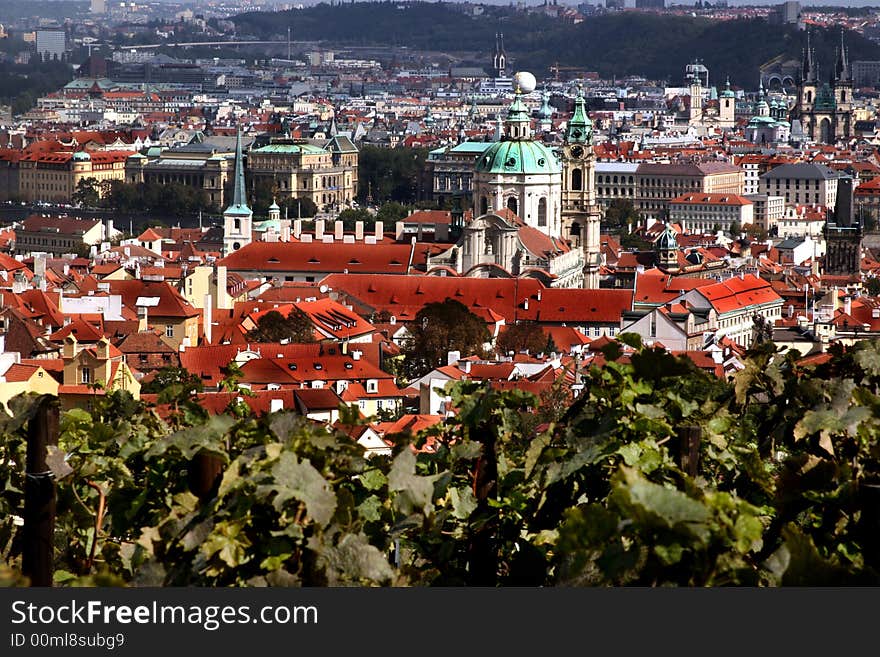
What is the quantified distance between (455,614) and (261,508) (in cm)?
86

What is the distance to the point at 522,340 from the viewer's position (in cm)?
2942

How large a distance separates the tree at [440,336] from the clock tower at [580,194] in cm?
1237

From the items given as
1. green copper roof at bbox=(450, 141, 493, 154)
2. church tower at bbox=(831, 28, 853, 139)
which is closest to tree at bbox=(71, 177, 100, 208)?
green copper roof at bbox=(450, 141, 493, 154)

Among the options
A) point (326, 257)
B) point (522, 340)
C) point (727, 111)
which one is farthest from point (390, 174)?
point (522, 340)

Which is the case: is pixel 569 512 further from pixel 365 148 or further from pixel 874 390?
pixel 365 148

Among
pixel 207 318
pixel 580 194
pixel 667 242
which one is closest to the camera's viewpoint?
pixel 207 318

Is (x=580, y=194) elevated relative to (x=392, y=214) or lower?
elevated

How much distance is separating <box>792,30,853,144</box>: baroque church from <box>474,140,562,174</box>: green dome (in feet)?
195

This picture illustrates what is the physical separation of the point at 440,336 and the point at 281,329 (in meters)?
2.06

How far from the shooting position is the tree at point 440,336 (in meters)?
26.8

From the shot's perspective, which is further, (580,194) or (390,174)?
(390,174)

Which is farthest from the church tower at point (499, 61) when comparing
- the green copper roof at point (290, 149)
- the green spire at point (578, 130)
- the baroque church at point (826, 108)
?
the green spire at point (578, 130)

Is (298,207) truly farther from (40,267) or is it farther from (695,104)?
(695,104)

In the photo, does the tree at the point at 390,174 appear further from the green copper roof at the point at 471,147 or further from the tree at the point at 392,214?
the tree at the point at 392,214
